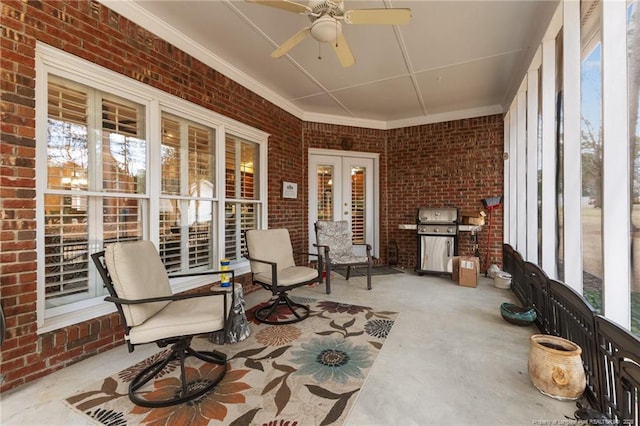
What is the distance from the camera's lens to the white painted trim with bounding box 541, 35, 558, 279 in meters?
2.71

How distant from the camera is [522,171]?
4191 millimetres

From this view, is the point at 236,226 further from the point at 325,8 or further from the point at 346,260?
the point at 325,8

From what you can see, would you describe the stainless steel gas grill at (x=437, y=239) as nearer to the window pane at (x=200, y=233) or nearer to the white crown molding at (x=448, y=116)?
the white crown molding at (x=448, y=116)

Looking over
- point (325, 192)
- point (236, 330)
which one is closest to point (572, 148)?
point (236, 330)

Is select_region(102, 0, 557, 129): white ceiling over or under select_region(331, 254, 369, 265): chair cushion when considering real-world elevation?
over

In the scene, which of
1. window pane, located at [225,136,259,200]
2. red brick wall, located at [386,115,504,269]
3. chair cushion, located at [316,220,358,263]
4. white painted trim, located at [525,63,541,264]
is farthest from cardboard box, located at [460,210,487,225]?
window pane, located at [225,136,259,200]

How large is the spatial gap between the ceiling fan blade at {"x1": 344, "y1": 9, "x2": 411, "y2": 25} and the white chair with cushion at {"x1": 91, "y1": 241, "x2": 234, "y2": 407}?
7.11ft

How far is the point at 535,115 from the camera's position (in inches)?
131

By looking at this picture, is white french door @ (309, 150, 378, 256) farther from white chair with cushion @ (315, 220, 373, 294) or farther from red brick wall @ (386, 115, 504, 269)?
white chair with cushion @ (315, 220, 373, 294)

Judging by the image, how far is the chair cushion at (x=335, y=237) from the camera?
458 cm

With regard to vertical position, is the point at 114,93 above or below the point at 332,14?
below

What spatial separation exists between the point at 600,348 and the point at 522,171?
333 cm

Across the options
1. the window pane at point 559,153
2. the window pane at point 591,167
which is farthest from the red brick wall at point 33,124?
the window pane at point 591,167

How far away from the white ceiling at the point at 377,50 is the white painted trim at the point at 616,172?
1144 millimetres
